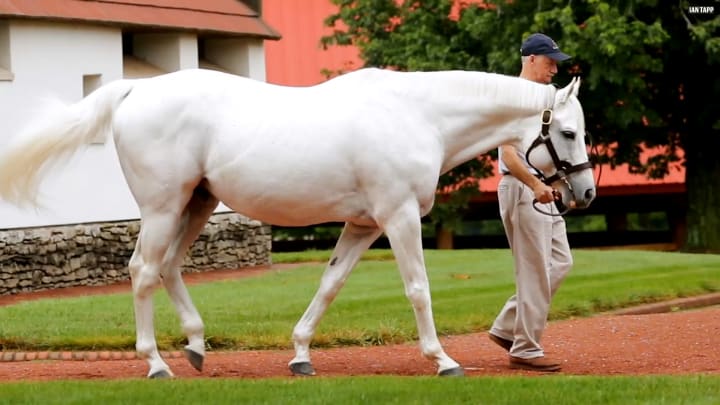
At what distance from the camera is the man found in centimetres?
1038

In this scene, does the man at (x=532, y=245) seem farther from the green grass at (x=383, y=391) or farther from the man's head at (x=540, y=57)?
the green grass at (x=383, y=391)

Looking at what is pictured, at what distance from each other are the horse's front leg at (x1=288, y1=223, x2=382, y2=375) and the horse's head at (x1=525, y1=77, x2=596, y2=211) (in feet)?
3.93

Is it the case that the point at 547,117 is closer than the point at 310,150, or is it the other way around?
the point at 310,150

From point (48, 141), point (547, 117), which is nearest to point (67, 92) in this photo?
point (48, 141)

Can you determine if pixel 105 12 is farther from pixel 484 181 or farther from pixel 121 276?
pixel 484 181

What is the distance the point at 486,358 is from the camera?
11.3 meters

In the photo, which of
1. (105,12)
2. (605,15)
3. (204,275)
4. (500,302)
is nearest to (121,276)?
(204,275)

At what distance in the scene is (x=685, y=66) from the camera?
29484 mm

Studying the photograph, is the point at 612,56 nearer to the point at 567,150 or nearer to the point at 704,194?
the point at 704,194

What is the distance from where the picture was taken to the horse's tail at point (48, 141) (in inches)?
404

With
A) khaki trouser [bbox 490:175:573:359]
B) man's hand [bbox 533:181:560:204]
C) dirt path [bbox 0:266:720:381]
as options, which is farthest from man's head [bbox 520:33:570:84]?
dirt path [bbox 0:266:720:381]

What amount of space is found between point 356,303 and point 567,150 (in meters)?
5.76

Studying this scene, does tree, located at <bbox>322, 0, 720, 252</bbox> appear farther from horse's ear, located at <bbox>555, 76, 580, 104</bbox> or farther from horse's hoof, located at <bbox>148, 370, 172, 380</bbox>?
horse's hoof, located at <bbox>148, 370, 172, 380</bbox>

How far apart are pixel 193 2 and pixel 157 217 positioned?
1305cm
